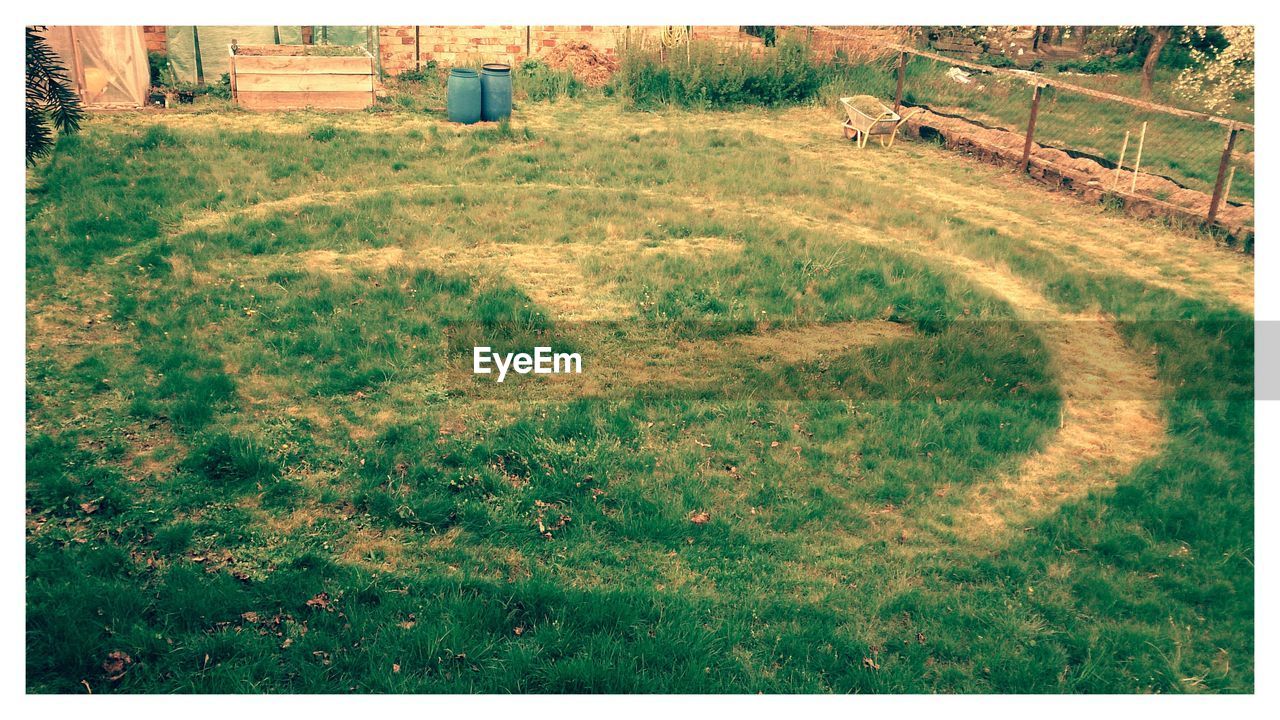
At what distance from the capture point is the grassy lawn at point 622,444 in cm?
489

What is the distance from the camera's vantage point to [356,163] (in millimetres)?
13578

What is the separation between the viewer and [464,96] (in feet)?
53.8

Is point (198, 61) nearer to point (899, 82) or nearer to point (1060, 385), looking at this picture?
point (899, 82)

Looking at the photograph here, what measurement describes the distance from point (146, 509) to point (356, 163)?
28.8 feet

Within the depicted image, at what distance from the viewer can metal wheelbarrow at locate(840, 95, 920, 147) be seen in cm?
1606

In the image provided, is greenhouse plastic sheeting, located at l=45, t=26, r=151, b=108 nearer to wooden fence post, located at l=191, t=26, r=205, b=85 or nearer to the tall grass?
wooden fence post, located at l=191, t=26, r=205, b=85

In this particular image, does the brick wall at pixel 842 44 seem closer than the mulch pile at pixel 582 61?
No

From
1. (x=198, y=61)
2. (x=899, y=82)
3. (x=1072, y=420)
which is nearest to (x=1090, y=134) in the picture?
(x=899, y=82)

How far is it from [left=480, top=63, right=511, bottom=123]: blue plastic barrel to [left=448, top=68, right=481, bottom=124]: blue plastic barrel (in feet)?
0.56

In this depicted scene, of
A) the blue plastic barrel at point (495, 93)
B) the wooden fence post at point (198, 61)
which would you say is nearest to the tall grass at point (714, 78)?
the blue plastic barrel at point (495, 93)

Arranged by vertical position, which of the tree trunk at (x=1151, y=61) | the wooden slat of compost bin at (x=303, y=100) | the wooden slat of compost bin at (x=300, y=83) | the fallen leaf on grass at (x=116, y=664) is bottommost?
the fallen leaf on grass at (x=116, y=664)

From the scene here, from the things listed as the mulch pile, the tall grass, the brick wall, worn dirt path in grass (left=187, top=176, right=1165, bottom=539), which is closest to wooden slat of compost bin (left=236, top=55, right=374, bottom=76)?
the mulch pile

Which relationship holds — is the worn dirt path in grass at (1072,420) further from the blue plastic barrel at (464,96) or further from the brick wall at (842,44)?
the brick wall at (842,44)

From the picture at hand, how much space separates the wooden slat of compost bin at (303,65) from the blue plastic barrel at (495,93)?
2346 millimetres
